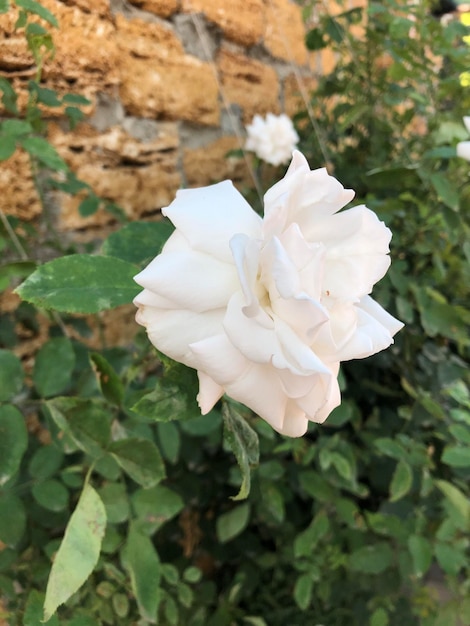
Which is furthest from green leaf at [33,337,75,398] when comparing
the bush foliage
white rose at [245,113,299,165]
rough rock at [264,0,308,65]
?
rough rock at [264,0,308,65]

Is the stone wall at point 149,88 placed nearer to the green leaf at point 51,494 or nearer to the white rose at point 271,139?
the white rose at point 271,139

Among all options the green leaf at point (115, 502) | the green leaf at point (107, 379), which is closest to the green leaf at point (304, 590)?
the green leaf at point (115, 502)

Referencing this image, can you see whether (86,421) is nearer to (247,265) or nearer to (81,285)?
(81,285)

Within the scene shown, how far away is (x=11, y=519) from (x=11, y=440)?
0.09m

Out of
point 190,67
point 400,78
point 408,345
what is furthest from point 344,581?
point 190,67

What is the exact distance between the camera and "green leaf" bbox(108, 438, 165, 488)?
0.47 meters

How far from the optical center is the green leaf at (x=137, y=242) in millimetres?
481

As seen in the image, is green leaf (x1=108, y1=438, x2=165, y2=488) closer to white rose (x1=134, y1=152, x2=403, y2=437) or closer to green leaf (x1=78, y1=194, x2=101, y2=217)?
white rose (x1=134, y1=152, x2=403, y2=437)

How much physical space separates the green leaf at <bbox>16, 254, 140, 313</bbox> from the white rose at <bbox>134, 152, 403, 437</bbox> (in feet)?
0.19

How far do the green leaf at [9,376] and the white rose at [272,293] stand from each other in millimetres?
245

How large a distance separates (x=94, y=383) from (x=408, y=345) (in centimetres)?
56

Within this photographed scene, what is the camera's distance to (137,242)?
1.61ft

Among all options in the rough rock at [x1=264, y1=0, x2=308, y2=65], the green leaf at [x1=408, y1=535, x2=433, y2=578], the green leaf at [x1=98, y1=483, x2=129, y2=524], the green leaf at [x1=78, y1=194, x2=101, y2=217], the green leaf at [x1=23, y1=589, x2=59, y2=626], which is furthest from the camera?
the rough rock at [x1=264, y1=0, x2=308, y2=65]

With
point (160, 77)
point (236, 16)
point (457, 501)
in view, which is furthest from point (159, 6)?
point (457, 501)
